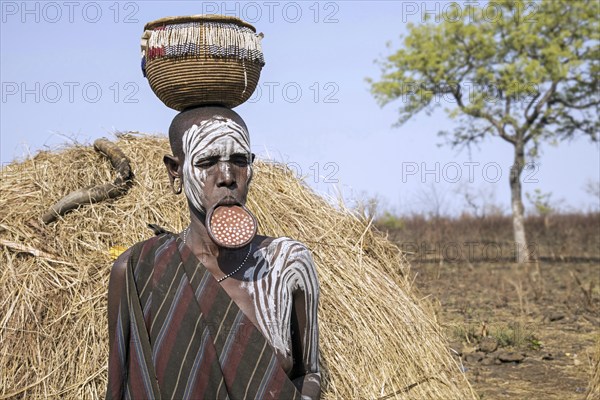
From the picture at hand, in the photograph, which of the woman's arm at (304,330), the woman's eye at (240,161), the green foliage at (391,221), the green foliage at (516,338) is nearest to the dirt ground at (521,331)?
the green foliage at (516,338)

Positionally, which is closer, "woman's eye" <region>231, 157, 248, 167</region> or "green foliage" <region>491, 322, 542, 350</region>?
"woman's eye" <region>231, 157, 248, 167</region>

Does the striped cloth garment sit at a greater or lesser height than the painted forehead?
lesser

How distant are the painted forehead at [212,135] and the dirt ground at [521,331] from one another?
3.14 metres

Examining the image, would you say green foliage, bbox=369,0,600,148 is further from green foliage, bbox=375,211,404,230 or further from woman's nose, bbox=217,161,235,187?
woman's nose, bbox=217,161,235,187

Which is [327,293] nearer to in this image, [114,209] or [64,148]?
[114,209]

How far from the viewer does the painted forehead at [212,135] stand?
2514 mm

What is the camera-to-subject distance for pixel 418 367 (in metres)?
4.94

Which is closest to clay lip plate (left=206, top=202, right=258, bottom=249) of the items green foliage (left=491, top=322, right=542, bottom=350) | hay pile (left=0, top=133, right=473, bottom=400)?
hay pile (left=0, top=133, right=473, bottom=400)

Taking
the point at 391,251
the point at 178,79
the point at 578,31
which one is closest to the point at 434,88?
the point at 578,31

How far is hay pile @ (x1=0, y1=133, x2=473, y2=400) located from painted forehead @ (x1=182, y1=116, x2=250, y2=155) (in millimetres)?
2037

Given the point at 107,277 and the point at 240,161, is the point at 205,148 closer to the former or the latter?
the point at 240,161

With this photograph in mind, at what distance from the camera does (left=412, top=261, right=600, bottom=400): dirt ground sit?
7781mm

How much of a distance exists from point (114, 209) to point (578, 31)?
17.3m

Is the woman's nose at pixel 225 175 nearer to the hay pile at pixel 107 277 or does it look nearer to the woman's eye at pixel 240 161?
the woman's eye at pixel 240 161
